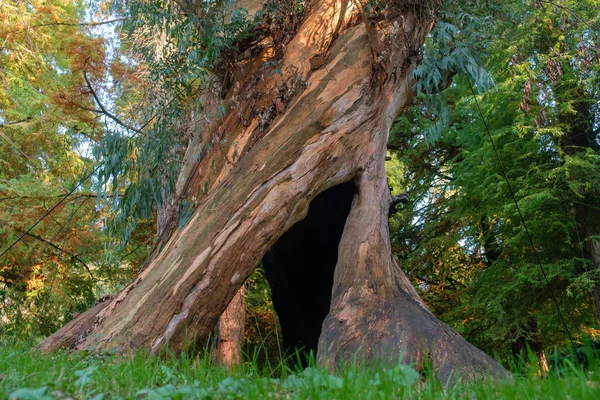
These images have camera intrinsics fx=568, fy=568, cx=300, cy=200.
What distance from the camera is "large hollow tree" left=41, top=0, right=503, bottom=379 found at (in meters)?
4.52

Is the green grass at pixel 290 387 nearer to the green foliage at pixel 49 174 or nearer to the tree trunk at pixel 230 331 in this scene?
the tree trunk at pixel 230 331

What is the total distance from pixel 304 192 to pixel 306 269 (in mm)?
3174

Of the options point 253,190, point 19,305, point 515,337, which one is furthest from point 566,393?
point 19,305

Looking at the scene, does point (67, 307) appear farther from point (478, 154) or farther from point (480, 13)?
point (480, 13)

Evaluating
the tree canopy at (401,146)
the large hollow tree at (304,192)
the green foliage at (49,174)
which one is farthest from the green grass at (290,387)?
the green foliage at (49,174)

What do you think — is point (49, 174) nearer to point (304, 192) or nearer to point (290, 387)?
point (304, 192)

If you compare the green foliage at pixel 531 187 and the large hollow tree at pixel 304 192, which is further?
the green foliage at pixel 531 187

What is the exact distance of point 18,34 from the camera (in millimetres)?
11078

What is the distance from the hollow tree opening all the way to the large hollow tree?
0.68 meters

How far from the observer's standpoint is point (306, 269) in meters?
8.40

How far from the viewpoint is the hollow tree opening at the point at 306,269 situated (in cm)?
791

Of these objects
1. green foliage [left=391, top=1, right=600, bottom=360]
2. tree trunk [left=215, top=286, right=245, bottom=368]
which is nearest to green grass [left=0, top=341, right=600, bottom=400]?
tree trunk [left=215, top=286, right=245, bottom=368]

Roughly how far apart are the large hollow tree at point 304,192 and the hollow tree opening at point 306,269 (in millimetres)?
683

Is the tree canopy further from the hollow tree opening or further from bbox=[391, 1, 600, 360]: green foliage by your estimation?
the hollow tree opening
